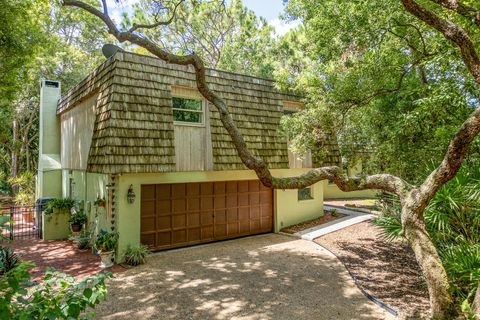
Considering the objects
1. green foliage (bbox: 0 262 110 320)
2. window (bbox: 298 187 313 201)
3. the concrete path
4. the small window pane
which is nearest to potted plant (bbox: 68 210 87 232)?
the small window pane

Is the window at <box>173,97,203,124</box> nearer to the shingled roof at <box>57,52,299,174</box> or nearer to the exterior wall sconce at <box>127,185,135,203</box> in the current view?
the shingled roof at <box>57,52,299,174</box>

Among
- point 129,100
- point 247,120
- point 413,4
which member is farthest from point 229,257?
point 413,4

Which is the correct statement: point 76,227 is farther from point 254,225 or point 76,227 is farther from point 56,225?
point 254,225

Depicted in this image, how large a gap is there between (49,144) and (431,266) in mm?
14382

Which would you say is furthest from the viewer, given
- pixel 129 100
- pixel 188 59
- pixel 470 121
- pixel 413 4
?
pixel 129 100

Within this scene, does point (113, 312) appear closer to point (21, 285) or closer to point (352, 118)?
point (21, 285)

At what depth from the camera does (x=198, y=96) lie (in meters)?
9.45

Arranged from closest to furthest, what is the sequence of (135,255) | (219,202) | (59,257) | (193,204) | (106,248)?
1. (106,248)
2. (135,255)
3. (59,257)
4. (193,204)
5. (219,202)

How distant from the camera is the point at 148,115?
26.9ft

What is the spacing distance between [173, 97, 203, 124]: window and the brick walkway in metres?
4.43

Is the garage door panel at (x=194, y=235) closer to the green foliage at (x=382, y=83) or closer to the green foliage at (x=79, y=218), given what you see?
the green foliage at (x=79, y=218)

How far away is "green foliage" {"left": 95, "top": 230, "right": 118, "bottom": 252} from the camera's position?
7.62m

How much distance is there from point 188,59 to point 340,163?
315 inches

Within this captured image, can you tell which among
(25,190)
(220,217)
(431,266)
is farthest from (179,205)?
(25,190)
